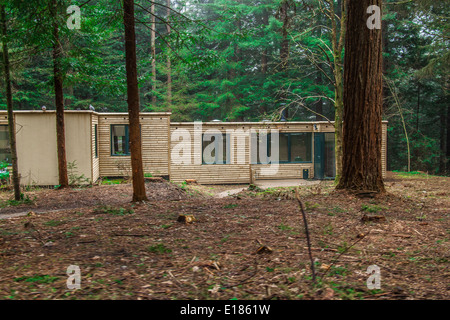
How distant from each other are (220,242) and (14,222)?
3.54 meters

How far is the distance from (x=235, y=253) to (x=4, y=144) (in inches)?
493

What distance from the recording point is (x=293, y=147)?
52.9 ft

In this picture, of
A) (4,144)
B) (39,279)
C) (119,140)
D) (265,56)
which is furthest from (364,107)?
(265,56)

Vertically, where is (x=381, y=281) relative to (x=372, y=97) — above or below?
below

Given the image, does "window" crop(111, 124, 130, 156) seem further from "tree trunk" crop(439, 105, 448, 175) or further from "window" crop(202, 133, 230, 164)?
"tree trunk" crop(439, 105, 448, 175)

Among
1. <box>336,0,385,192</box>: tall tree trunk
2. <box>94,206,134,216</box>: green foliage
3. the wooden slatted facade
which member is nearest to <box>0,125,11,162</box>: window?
the wooden slatted facade

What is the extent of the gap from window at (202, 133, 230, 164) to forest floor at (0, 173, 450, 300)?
31.9 ft

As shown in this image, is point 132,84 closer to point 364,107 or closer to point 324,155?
point 364,107

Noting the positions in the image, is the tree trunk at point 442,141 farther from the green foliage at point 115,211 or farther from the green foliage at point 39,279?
the green foliage at point 39,279

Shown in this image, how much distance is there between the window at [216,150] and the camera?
50.2 ft

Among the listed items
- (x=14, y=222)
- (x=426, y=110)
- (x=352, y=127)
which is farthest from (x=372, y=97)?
(x=426, y=110)

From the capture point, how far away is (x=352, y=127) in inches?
232
